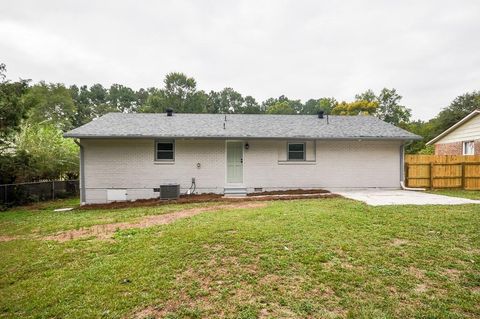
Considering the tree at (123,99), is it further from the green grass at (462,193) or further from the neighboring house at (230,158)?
the green grass at (462,193)

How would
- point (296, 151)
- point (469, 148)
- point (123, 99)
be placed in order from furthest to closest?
point (123, 99), point (469, 148), point (296, 151)

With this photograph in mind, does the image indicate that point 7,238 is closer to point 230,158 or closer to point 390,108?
point 230,158

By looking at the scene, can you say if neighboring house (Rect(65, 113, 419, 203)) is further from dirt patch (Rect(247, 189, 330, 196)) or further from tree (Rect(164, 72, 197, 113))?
tree (Rect(164, 72, 197, 113))

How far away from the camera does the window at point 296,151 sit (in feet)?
40.7

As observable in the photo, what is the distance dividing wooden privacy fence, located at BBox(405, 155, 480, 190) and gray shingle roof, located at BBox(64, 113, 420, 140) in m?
1.94

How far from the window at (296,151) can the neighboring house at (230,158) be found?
0.03 metres

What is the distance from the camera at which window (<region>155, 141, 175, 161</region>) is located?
11883 mm

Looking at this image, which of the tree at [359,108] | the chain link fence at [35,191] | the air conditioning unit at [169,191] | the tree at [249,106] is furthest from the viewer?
the tree at [249,106]

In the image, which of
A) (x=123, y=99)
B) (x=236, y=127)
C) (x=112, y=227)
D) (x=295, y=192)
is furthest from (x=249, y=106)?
(x=112, y=227)

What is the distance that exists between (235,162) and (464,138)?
16.6 metres

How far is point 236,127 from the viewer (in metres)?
12.8

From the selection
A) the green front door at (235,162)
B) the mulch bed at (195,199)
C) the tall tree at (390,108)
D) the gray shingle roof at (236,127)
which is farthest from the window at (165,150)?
the tall tree at (390,108)

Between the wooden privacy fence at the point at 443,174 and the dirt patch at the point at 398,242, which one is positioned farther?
the wooden privacy fence at the point at 443,174

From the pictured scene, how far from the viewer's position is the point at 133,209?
31.3ft
